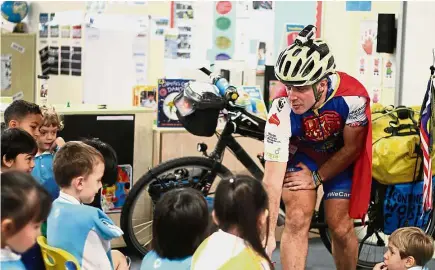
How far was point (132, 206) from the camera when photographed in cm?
472

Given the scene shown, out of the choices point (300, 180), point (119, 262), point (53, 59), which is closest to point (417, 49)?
point (300, 180)

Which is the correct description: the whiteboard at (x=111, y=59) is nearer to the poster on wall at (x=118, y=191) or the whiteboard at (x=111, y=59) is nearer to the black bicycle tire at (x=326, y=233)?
the poster on wall at (x=118, y=191)

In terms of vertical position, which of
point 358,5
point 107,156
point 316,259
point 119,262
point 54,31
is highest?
point 358,5

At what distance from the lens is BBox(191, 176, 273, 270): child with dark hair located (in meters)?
2.58

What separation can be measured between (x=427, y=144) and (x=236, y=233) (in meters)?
1.91

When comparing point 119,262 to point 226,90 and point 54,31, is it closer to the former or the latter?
point 226,90

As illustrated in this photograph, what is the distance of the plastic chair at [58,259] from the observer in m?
2.79

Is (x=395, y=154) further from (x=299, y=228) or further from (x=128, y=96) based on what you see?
(x=128, y=96)

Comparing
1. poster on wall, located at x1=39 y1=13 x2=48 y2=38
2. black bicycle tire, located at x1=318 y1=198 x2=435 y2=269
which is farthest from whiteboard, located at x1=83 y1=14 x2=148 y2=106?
black bicycle tire, located at x1=318 y1=198 x2=435 y2=269

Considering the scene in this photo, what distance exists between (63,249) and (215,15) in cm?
404

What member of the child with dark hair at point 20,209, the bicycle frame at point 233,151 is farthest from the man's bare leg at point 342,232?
the child with dark hair at point 20,209

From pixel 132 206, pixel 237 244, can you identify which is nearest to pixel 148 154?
pixel 132 206

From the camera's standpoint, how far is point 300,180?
3.66m

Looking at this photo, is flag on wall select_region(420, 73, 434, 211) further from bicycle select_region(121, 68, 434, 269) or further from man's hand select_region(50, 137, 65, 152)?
man's hand select_region(50, 137, 65, 152)
